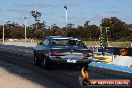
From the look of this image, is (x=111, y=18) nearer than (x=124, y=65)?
No

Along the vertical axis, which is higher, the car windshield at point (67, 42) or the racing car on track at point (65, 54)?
the car windshield at point (67, 42)

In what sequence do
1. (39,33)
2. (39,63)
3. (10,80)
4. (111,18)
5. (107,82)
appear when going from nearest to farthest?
(107,82), (10,80), (39,63), (111,18), (39,33)

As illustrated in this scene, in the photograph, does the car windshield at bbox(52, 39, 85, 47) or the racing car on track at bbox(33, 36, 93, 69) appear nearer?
the racing car on track at bbox(33, 36, 93, 69)

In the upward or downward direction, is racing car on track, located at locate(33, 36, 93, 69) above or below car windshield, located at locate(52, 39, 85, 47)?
below

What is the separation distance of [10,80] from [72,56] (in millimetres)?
4734

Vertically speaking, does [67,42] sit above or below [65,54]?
above

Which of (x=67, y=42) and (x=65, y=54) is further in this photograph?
(x=67, y=42)

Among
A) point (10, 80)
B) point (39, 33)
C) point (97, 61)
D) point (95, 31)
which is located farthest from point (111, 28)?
point (10, 80)

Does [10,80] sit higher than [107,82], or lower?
lower

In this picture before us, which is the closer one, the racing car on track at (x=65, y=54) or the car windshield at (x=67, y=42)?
the racing car on track at (x=65, y=54)

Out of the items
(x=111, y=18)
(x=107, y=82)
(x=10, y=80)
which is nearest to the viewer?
(x=107, y=82)

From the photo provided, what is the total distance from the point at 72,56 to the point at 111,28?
101m

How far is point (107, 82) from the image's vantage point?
7.23m

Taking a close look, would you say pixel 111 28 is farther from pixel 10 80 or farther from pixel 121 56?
pixel 10 80
